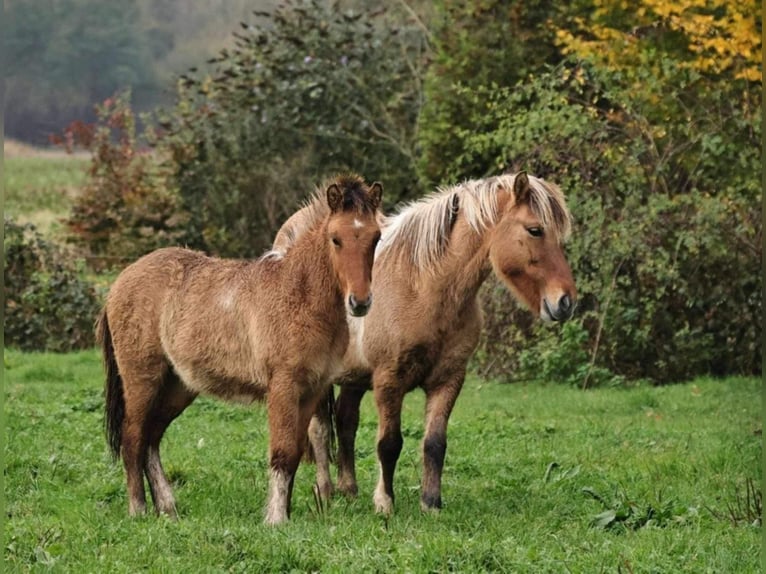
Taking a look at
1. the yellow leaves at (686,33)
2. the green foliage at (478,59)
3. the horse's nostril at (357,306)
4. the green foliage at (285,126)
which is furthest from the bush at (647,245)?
the horse's nostril at (357,306)

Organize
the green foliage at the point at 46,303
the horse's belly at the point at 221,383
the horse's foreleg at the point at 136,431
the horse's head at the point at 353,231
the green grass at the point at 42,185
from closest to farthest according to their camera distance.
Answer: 1. the horse's head at the point at 353,231
2. the horse's belly at the point at 221,383
3. the horse's foreleg at the point at 136,431
4. the green foliage at the point at 46,303
5. the green grass at the point at 42,185

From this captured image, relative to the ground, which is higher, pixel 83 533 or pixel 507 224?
pixel 507 224

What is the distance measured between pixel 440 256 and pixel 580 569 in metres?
2.78

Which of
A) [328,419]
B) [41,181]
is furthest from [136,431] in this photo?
[41,181]

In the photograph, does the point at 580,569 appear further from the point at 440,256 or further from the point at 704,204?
the point at 704,204

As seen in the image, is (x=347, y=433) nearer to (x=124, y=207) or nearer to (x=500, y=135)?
(x=500, y=135)

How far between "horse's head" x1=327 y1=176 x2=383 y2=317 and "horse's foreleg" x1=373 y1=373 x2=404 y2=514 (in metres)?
0.90

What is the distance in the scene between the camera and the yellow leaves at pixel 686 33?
14977 mm

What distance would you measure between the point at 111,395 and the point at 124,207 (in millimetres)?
13301

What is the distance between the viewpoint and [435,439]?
784 cm

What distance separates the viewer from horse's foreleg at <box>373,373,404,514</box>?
25.8ft

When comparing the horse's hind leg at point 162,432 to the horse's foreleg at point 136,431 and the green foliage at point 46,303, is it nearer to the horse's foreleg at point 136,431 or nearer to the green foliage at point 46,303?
the horse's foreleg at point 136,431

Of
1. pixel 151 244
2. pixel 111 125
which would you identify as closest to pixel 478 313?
pixel 151 244

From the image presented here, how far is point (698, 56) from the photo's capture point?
1576cm
